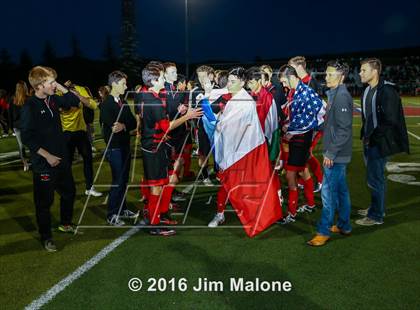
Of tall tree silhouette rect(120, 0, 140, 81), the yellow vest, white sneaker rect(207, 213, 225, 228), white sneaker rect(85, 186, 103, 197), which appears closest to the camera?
white sneaker rect(207, 213, 225, 228)

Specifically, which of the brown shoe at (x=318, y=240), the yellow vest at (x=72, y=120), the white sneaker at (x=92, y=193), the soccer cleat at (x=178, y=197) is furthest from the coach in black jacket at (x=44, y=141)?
the brown shoe at (x=318, y=240)

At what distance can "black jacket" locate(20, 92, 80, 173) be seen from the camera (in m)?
4.90

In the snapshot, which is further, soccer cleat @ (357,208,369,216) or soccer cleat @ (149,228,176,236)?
soccer cleat @ (357,208,369,216)

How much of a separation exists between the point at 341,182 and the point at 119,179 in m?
3.01

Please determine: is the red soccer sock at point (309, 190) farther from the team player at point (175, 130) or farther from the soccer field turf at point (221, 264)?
the team player at point (175, 130)

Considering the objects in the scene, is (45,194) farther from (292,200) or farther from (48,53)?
(48,53)

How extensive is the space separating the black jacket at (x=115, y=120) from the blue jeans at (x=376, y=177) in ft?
10.7

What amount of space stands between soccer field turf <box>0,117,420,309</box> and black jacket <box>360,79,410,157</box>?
112 centimetres

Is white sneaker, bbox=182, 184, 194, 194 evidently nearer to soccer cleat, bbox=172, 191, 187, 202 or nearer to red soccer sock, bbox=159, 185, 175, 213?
soccer cleat, bbox=172, 191, 187, 202

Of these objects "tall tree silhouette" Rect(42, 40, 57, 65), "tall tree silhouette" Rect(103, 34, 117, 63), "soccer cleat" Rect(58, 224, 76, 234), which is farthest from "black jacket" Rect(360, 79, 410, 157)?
"tall tree silhouette" Rect(103, 34, 117, 63)

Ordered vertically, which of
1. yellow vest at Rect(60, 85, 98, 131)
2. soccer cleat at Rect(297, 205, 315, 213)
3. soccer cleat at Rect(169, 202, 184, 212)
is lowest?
soccer cleat at Rect(169, 202, 184, 212)

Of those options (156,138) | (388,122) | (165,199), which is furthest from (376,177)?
(156,138)

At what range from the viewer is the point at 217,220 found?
20.1 ft

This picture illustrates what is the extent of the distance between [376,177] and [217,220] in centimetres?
223
